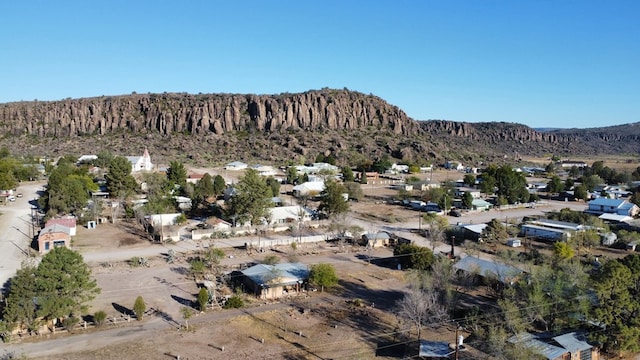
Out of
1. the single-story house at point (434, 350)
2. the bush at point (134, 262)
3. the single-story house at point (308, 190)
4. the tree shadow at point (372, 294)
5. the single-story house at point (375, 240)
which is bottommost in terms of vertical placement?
the tree shadow at point (372, 294)

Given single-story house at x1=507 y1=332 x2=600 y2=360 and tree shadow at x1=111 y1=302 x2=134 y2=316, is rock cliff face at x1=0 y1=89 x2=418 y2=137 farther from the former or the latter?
single-story house at x1=507 y1=332 x2=600 y2=360

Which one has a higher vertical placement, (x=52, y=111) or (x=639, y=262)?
(x=52, y=111)

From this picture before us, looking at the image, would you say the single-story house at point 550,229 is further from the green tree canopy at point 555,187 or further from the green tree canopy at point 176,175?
the green tree canopy at point 176,175

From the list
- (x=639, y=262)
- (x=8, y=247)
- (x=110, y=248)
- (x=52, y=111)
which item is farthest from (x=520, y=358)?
(x=52, y=111)

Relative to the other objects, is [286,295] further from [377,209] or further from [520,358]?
[377,209]

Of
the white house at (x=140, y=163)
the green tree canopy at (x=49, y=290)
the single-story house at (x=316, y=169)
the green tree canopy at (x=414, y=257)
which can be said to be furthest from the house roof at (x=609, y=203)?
the white house at (x=140, y=163)

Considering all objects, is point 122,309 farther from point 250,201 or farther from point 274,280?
point 250,201

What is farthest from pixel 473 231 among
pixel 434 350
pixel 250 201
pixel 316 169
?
pixel 316 169
